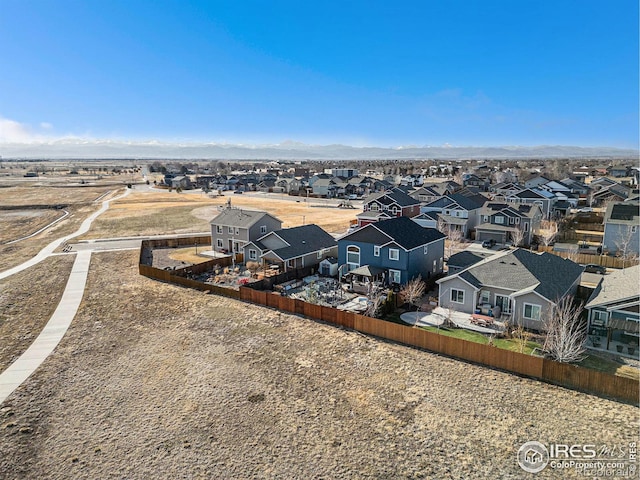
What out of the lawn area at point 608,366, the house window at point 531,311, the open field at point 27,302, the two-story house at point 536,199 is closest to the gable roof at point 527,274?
the house window at point 531,311

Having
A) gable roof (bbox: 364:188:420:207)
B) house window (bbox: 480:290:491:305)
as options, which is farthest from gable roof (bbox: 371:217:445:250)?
gable roof (bbox: 364:188:420:207)

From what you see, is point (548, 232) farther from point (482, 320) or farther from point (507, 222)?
point (482, 320)

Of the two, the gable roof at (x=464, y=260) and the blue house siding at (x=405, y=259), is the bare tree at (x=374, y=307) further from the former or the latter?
the gable roof at (x=464, y=260)

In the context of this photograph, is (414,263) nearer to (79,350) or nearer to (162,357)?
(162,357)

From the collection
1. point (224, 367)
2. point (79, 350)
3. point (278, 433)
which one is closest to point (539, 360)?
point (278, 433)

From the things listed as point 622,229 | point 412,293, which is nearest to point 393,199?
point 622,229

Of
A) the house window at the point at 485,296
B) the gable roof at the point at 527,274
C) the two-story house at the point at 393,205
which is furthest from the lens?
the two-story house at the point at 393,205

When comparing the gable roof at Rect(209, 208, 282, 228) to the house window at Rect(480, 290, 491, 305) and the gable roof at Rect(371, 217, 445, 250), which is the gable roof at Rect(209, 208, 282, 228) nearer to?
the gable roof at Rect(371, 217, 445, 250)
